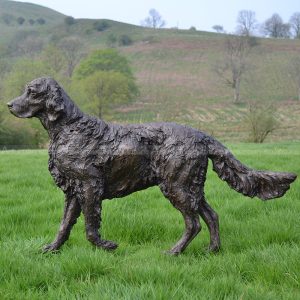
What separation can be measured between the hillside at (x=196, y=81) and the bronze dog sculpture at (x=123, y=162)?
26.7 meters

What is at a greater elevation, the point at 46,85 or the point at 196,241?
the point at 46,85


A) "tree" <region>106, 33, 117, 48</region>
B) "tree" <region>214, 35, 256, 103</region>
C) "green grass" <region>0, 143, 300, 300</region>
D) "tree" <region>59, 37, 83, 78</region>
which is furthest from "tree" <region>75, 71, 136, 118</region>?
"tree" <region>106, 33, 117, 48</region>

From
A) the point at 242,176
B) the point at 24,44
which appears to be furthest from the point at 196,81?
the point at 242,176

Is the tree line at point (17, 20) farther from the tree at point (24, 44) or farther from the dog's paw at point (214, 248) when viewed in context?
the dog's paw at point (214, 248)

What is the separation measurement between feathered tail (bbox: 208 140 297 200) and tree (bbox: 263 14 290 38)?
4148 inches

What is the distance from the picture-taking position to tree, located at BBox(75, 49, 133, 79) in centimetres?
5178

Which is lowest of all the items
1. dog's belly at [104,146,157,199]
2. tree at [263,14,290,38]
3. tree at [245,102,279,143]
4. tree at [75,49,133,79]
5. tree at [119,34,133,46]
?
tree at [245,102,279,143]

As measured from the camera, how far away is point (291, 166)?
9562mm

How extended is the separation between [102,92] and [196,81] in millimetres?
22775

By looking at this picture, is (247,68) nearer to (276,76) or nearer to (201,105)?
(276,76)

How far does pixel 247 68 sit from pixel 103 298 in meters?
57.3

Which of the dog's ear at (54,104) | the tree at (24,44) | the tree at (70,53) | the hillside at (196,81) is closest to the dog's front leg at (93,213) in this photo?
the dog's ear at (54,104)

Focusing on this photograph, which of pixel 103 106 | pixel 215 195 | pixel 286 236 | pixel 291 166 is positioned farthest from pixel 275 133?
pixel 286 236

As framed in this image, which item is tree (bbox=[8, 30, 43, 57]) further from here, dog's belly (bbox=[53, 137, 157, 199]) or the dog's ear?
dog's belly (bbox=[53, 137, 157, 199])
